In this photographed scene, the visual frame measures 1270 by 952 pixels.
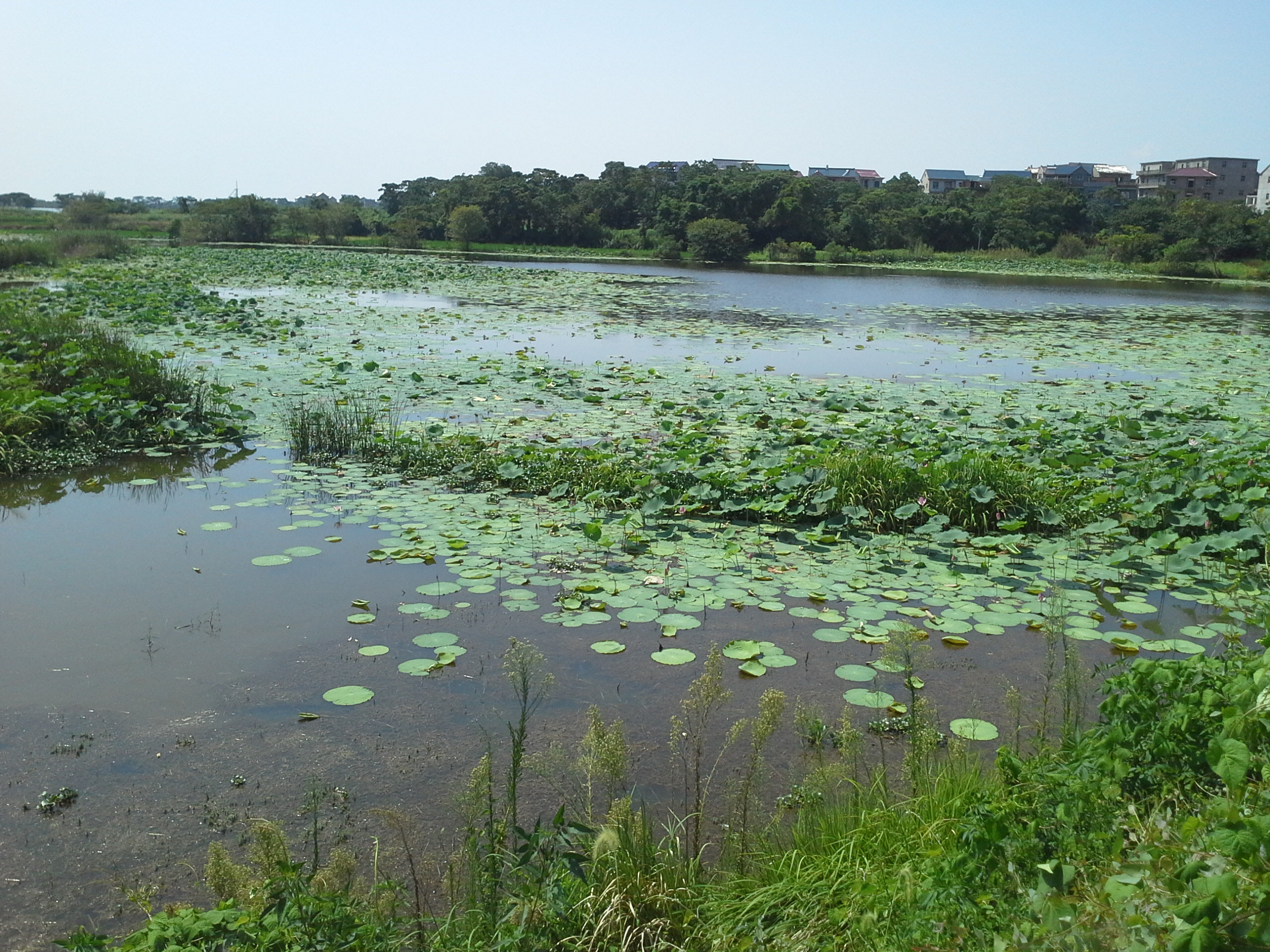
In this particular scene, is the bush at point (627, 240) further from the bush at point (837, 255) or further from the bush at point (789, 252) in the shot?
the bush at point (837, 255)

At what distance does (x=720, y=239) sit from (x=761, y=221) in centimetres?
536

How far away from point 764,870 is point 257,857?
1.09 meters

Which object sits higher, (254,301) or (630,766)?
(254,301)

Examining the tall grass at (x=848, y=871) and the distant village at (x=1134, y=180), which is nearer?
the tall grass at (x=848, y=871)

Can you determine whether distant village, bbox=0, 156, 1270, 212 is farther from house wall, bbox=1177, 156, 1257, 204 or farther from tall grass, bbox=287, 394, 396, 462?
tall grass, bbox=287, 394, 396, 462

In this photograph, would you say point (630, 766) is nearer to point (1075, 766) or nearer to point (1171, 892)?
point (1075, 766)

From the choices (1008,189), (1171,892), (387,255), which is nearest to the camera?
(1171,892)

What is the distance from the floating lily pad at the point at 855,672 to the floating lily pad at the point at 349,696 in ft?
5.28

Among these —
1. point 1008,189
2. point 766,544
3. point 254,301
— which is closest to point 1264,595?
point 766,544

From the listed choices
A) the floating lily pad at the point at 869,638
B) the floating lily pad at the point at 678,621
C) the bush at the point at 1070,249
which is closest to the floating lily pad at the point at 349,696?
the floating lily pad at the point at 678,621

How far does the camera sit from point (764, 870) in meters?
2.13

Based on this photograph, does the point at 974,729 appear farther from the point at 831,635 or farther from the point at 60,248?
the point at 60,248

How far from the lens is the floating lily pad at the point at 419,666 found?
10.8ft

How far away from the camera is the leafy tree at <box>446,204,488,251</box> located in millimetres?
44062
